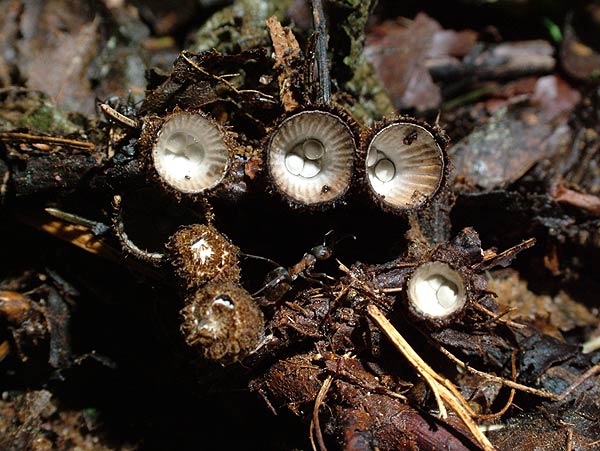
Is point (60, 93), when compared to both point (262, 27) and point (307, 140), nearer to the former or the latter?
point (262, 27)

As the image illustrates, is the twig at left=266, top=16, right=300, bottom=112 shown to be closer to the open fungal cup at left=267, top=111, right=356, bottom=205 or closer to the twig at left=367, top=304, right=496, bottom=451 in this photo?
the open fungal cup at left=267, top=111, right=356, bottom=205

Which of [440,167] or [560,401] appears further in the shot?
[560,401]

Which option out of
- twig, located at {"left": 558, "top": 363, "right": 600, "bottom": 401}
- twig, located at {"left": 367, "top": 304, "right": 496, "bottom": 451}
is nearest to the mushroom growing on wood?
twig, located at {"left": 367, "top": 304, "right": 496, "bottom": 451}

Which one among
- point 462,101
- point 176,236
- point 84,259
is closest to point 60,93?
point 84,259

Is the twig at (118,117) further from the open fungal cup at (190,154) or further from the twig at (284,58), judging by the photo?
the twig at (284,58)

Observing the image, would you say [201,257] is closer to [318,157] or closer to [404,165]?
[318,157]

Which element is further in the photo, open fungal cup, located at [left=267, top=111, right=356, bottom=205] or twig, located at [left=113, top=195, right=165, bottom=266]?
twig, located at [left=113, top=195, right=165, bottom=266]

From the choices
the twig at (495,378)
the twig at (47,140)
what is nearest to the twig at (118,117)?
the twig at (47,140)
